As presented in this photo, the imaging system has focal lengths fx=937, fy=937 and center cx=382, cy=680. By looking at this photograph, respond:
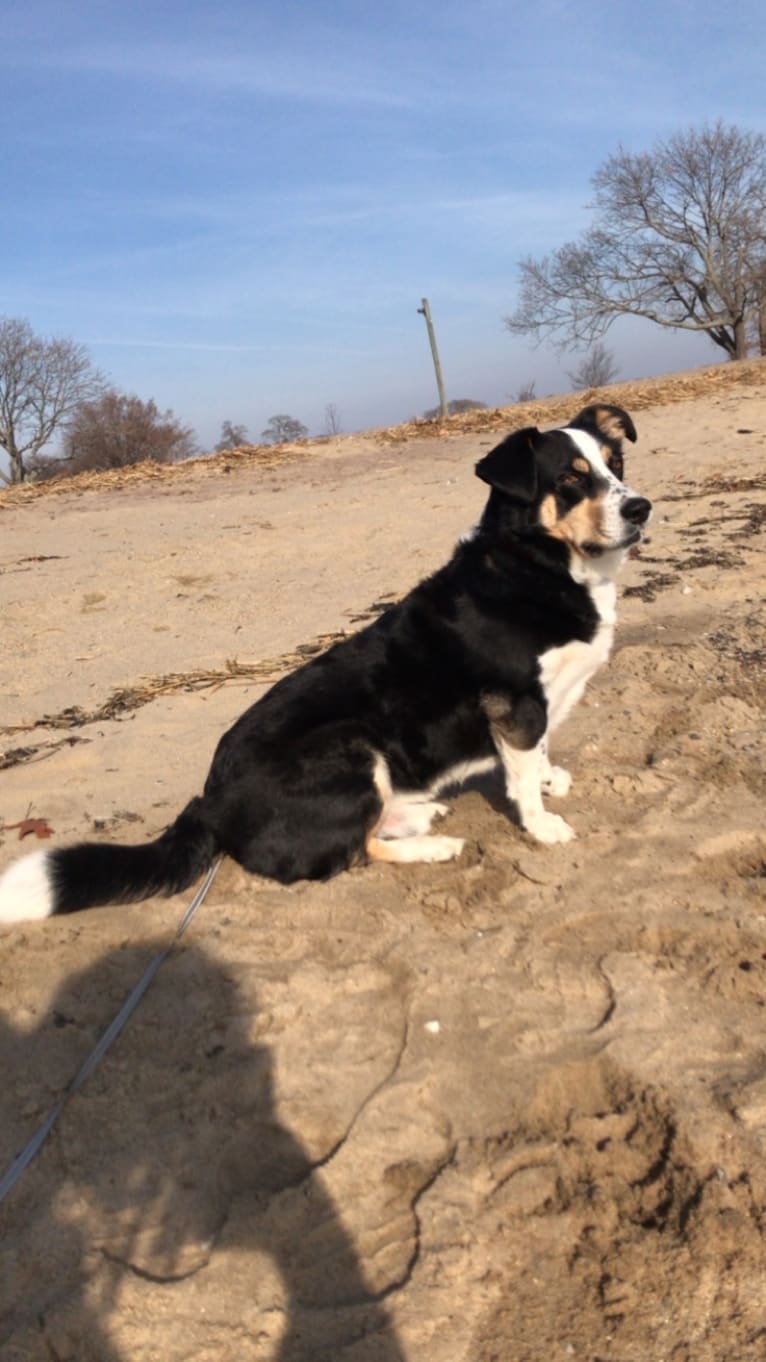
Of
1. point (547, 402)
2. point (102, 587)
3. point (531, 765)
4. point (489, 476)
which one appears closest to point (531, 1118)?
point (531, 765)

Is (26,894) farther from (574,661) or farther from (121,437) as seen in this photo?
(121,437)

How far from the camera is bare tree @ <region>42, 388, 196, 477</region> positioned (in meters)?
30.7

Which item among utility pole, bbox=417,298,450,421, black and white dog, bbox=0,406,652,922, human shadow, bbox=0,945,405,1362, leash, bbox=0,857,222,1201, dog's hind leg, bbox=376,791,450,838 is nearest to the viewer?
human shadow, bbox=0,945,405,1362

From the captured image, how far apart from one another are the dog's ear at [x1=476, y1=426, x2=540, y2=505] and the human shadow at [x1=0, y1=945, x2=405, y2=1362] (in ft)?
7.48

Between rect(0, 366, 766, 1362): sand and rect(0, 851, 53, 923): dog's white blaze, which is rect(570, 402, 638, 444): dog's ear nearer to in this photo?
rect(0, 366, 766, 1362): sand

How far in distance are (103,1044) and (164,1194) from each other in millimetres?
609

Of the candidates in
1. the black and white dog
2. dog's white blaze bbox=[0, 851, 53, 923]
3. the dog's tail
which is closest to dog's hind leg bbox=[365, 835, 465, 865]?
the black and white dog

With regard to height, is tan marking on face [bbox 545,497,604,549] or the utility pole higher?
the utility pole

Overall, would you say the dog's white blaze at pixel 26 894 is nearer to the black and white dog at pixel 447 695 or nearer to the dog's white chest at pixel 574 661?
the black and white dog at pixel 447 695

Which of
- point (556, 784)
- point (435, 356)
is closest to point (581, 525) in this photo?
point (556, 784)

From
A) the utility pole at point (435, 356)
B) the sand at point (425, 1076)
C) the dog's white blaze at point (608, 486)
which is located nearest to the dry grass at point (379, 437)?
the utility pole at point (435, 356)

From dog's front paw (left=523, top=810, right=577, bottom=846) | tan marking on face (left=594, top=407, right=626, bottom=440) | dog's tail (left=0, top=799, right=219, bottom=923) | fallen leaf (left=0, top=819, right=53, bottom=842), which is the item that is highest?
tan marking on face (left=594, top=407, right=626, bottom=440)

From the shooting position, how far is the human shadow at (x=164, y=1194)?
2.15m

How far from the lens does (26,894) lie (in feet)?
11.1
